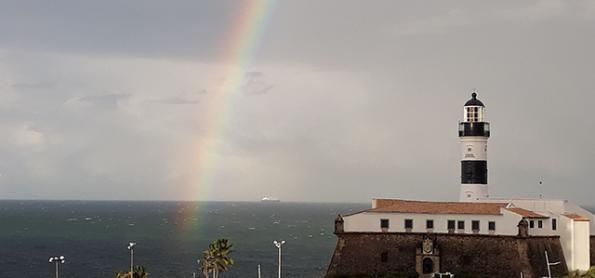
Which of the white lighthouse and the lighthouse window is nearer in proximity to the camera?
the lighthouse window

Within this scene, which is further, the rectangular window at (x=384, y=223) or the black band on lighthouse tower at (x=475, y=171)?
the black band on lighthouse tower at (x=475, y=171)

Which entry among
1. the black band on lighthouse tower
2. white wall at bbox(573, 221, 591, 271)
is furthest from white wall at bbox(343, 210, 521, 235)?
the black band on lighthouse tower

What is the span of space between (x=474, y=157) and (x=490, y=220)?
8657 mm

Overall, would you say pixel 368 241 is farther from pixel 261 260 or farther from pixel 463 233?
pixel 261 260

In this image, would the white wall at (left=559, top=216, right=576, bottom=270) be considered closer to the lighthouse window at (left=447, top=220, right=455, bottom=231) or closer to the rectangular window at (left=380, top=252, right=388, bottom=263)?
the lighthouse window at (left=447, top=220, right=455, bottom=231)

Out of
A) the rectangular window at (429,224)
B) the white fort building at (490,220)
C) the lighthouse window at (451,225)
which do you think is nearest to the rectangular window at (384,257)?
the white fort building at (490,220)

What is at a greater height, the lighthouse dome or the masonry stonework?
the lighthouse dome

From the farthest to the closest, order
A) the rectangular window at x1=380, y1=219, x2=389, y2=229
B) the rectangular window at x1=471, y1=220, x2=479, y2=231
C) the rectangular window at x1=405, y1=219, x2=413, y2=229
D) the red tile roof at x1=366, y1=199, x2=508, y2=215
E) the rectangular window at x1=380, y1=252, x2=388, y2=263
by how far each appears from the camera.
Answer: the rectangular window at x1=380, y1=219, x2=389, y2=229, the rectangular window at x1=380, y1=252, x2=388, y2=263, the rectangular window at x1=405, y1=219, x2=413, y2=229, the red tile roof at x1=366, y1=199, x2=508, y2=215, the rectangular window at x1=471, y1=220, x2=479, y2=231

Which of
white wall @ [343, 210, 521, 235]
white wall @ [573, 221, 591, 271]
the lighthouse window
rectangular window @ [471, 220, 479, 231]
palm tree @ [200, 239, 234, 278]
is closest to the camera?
palm tree @ [200, 239, 234, 278]

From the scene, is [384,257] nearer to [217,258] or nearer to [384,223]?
[384,223]

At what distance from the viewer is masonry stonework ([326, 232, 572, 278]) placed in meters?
72.3

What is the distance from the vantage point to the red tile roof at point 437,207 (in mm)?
74500

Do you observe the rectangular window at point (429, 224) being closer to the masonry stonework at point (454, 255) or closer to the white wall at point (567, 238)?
the masonry stonework at point (454, 255)

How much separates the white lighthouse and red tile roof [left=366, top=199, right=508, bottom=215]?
483 centimetres
